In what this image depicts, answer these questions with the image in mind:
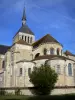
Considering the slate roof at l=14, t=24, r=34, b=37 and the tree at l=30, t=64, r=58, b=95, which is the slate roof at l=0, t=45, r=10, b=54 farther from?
the tree at l=30, t=64, r=58, b=95

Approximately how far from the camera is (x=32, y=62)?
142ft

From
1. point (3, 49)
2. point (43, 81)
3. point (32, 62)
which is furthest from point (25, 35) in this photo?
point (43, 81)

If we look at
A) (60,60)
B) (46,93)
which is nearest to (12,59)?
(60,60)

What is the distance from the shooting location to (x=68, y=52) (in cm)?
5625

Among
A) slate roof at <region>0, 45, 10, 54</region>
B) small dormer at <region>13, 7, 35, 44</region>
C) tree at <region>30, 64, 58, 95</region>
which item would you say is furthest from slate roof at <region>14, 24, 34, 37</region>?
tree at <region>30, 64, 58, 95</region>

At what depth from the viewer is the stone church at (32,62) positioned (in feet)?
132

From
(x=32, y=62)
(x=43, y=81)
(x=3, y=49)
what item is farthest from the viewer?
(x=3, y=49)

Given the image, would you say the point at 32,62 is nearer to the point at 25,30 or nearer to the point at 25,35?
the point at 25,35

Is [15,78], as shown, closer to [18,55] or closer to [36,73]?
[18,55]

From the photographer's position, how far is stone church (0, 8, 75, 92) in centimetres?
4025

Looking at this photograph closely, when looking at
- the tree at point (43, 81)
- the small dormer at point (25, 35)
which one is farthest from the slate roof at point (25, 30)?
the tree at point (43, 81)

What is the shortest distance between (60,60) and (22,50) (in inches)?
440

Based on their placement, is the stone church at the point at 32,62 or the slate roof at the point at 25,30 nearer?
the stone church at the point at 32,62

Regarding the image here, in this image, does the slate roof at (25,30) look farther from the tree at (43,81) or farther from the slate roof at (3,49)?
the tree at (43,81)
